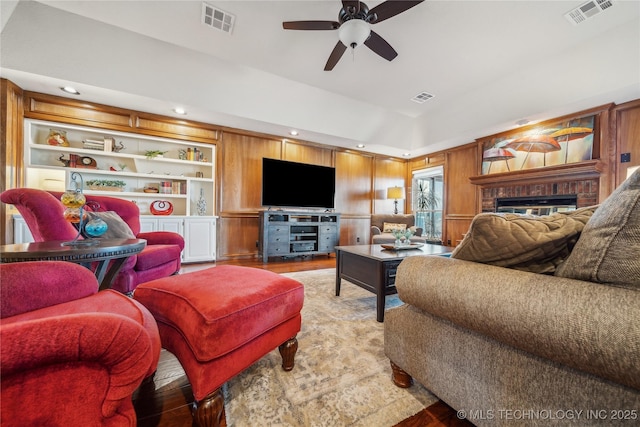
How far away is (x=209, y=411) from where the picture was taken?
0.87 m

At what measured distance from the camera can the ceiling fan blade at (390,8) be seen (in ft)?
6.40

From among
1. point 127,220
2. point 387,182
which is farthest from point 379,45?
point 387,182

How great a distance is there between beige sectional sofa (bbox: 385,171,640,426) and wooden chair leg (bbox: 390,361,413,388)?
199 millimetres

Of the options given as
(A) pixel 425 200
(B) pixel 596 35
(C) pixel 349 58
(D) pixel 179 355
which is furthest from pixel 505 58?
(D) pixel 179 355

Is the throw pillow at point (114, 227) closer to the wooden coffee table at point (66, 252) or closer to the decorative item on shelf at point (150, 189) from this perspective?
the wooden coffee table at point (66, 252)

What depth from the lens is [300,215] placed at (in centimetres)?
462

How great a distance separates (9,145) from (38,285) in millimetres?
3532

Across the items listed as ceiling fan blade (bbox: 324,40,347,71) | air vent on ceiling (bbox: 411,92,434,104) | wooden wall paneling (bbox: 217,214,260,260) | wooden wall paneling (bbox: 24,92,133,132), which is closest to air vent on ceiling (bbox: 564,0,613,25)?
air vent on ceiling (bbox: 411,92,434,104)

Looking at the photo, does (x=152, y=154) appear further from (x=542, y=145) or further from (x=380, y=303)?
(x=542, y=145)

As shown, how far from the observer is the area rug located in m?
0.99

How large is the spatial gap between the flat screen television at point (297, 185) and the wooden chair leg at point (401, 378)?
12.1ft

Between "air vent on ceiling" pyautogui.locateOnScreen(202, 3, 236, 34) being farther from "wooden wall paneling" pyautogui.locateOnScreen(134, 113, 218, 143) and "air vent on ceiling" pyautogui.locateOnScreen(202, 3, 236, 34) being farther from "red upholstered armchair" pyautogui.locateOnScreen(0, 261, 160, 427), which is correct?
"red upholstered armchair" pyautogui.locateOnScreen(0, 261, 160, 427)

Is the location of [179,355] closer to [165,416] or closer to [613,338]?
[165,416]

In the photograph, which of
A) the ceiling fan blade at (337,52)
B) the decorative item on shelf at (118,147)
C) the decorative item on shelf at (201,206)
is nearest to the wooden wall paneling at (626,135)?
the ceiling fan blade at (337,52)
